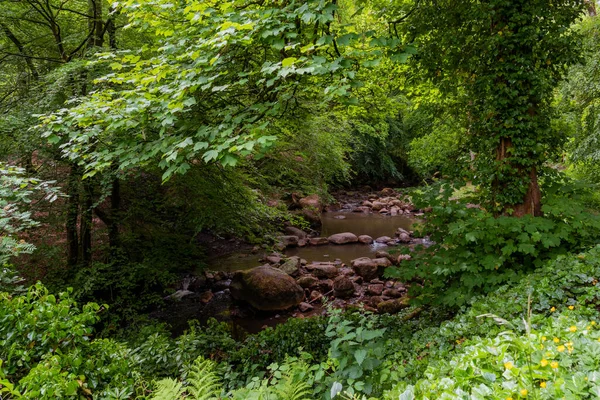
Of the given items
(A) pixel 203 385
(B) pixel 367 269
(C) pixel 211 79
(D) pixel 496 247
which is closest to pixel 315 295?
(B) pixel 367 269

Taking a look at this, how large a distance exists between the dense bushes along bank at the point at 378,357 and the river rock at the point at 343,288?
3.80 meters

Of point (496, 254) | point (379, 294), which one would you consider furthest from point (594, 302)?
point (379, 294)

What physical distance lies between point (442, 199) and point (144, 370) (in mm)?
3999

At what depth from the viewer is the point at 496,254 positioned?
3.98 m

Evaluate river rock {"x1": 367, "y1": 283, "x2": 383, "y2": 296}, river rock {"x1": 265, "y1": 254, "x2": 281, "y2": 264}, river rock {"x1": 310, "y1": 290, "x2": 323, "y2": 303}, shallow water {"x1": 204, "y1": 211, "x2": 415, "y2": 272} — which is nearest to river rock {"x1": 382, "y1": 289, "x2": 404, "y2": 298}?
river rock {"x1": 367, "y1": 283, "x2": 383, "y2": 296}

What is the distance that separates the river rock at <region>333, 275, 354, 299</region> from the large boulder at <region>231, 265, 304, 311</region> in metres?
0.86

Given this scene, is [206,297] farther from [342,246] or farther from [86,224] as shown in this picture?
[342,246]

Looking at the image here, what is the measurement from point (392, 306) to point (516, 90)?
4501 millimetres

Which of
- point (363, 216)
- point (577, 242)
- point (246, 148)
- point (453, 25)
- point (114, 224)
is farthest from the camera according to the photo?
point (363, 216)

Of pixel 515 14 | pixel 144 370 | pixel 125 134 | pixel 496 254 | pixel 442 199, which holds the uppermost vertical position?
pixel 515 14

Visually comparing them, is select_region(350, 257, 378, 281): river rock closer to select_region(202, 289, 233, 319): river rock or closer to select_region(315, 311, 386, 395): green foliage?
select_region(202, 289, 233, 319): river rock

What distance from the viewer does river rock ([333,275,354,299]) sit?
8.00 meters

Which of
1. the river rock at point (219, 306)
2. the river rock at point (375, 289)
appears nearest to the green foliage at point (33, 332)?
the river rock at point (219, 306)

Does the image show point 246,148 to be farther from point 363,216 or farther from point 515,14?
point 363,216
